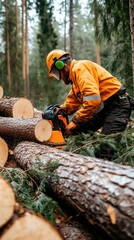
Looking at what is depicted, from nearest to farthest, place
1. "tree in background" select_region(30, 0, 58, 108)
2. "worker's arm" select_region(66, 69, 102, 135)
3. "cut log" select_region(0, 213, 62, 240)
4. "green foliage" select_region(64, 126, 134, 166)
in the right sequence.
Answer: "cut log" select_region(0, 213, 62, 240) < "green foliage" select_region(64, 126, 134, 166) < "worker's arm" select_region(66, 69, 102, 135) < "tree in background" select_region(30, 0, 58, 108)

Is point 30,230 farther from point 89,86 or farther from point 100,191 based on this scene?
point 89,86

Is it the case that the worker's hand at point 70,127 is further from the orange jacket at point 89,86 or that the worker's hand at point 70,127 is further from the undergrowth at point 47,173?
the undergrowth at point 47,173

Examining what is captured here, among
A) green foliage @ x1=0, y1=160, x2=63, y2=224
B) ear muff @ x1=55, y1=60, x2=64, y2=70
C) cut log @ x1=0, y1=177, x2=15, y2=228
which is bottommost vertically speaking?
green foliage @ x1=0, y1=160, x2=63, y2=224

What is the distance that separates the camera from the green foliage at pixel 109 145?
336 cm

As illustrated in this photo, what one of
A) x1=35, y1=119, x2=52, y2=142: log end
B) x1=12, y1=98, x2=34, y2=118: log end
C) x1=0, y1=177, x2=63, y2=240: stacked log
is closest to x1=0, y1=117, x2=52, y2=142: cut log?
x1=35, y1=119, x2=52, y2=142: log end

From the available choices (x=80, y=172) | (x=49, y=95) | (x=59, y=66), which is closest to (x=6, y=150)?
(x=59, y=66)

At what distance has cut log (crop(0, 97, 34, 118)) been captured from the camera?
5975 millimetres

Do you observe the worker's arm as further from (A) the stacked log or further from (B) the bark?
(A) the stacked log

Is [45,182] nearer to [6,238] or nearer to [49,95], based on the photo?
[6,238]

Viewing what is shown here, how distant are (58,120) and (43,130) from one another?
18.3 inches

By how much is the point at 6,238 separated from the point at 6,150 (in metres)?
3.58

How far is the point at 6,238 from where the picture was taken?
1.74 metres

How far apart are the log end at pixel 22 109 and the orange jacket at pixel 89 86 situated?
7.11ft

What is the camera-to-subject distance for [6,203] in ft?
6.34
